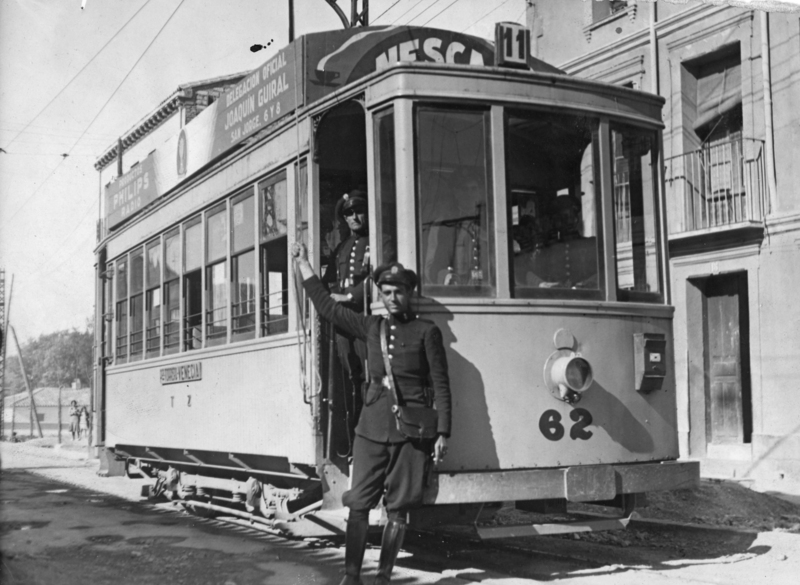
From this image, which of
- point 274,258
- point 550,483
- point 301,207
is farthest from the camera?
point 274,258

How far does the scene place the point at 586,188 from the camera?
21.3 ft

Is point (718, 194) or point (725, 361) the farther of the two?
point (718, 194)

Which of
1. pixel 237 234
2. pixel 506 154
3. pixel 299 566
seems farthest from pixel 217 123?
pixel 299 566

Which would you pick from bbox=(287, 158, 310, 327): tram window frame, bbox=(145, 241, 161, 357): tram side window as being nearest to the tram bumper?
bbox=(287, 158, 310, 327): tram window frame

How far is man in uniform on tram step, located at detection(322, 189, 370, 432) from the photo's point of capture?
6.31 meters

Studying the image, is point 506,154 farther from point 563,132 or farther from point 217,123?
point 217,123

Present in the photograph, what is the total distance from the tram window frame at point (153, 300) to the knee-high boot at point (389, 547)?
16.9 ft

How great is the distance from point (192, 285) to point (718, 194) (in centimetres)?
941

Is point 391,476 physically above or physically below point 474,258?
below

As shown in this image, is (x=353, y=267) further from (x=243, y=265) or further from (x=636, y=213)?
(x=636, y=213)

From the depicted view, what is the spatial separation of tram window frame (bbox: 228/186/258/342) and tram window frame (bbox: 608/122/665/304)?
285 centimetres

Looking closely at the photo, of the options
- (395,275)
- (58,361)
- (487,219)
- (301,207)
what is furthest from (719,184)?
(58,361)

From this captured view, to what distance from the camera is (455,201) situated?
6098mm

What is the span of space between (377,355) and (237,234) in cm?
278
